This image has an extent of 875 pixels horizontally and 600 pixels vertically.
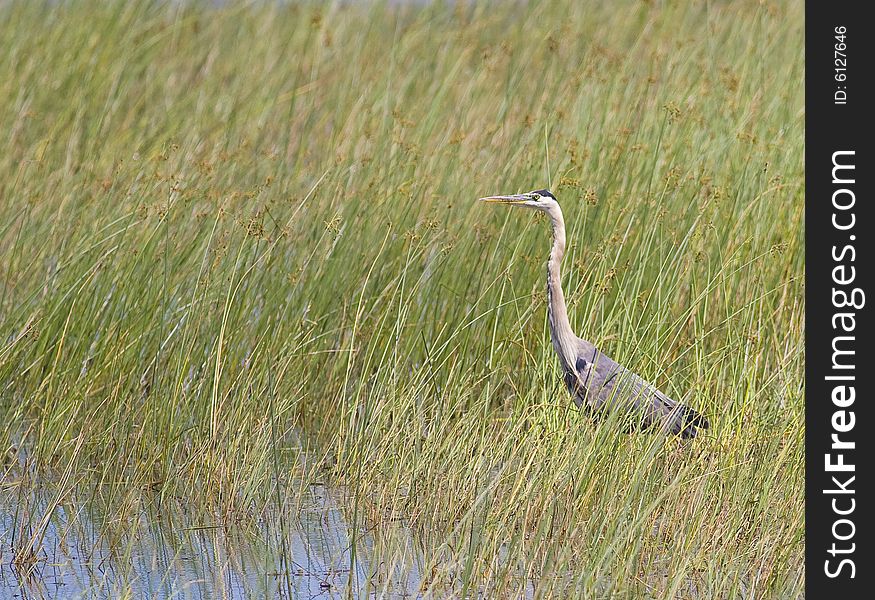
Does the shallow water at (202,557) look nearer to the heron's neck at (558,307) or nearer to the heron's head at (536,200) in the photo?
the heron's neck at (558,307)

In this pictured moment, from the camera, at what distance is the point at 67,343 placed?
A: 16.9ft

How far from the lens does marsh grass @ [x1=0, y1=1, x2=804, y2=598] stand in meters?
4.05

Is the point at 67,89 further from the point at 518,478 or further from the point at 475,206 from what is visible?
the point at 518,478

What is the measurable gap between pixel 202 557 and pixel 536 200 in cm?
175

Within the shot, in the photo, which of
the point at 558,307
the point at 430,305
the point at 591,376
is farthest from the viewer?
the point at 430,305

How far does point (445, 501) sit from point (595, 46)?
3.42m

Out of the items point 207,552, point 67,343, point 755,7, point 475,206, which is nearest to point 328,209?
point 475,206

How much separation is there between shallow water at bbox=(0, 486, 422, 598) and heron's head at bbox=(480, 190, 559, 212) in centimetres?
128
